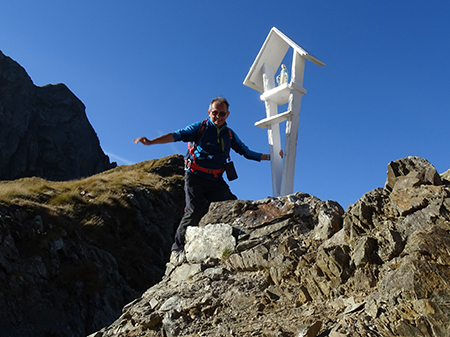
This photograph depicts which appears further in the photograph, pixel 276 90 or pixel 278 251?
pixel 276 90

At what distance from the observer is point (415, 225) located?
3768 mm

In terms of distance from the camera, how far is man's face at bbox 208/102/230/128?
245 inches

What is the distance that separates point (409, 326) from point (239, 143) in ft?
13.8

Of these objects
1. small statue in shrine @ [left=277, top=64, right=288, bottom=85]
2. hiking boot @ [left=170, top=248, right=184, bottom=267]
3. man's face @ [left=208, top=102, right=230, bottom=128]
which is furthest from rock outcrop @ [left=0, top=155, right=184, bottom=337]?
small statue in shrine @ [left=277, top=64, right=288, bottom=85]

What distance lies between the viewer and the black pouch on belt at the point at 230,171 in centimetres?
643

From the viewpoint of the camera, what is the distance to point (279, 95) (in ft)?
32.1

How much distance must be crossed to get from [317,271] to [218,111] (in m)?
3.03

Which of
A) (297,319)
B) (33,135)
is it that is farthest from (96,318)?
(33,135)

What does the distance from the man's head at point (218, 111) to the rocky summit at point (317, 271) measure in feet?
4.94

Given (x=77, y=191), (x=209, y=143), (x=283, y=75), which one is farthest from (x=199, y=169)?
(x=77, y=191)

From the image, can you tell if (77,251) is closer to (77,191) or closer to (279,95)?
(77,191)

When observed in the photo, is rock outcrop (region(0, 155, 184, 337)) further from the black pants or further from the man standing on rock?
the man standing on rock

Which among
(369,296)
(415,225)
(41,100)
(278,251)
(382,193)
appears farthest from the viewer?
(41,100)

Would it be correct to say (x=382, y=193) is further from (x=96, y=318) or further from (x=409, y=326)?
(x=96, y=318)
